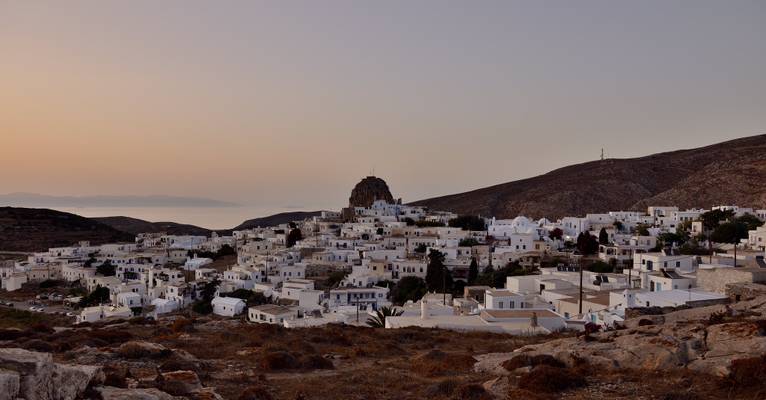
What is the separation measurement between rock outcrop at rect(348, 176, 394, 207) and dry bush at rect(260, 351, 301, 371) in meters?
85.7

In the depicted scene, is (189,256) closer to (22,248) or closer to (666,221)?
(22,248)

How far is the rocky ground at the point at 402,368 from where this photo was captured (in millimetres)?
6820

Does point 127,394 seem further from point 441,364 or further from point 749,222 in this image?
point 749,222

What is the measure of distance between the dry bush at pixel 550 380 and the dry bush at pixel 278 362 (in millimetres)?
4819

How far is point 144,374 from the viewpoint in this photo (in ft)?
33.8

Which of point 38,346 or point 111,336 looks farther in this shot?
point 111,336

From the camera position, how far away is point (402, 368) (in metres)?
12.1

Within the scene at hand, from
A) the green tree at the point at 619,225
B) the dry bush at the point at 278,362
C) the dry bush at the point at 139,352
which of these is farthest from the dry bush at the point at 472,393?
the green tree at the point at 619,225

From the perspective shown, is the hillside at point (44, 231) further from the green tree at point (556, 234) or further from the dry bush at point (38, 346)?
the dry bush at point (38, 346)

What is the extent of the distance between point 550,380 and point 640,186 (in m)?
108

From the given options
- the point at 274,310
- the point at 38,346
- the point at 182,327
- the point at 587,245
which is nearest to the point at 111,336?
the point at 38,346

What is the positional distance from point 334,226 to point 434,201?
3010 inches

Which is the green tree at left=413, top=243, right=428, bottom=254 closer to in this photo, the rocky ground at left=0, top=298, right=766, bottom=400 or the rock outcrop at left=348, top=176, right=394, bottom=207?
the rocky ground at left=0, top=298, right=766, bottom=400

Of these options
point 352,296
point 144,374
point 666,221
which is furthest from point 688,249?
point 144,374
